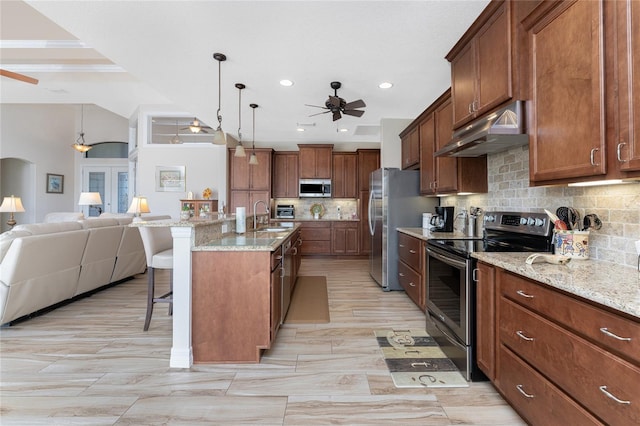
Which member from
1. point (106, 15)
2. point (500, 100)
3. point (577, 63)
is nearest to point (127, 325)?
point (106, 15)

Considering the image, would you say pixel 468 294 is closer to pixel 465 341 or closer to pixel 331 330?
pixel 465 341

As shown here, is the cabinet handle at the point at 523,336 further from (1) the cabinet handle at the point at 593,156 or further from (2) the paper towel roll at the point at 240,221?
(2) the paper towel roll at the point at 240,221

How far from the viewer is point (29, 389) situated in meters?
1.84

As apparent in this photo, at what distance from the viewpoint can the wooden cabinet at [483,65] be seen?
185 centimetres

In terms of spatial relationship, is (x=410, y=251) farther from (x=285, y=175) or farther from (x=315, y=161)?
(x=285, y=175)

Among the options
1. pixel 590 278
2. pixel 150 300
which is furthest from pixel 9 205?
pixel 590 278

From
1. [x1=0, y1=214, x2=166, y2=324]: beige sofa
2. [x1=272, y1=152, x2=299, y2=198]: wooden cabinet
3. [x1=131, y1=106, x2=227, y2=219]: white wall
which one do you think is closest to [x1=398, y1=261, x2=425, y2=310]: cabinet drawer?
[x1=272, y1=152, x2=299, y2=198]: wooden cabinet

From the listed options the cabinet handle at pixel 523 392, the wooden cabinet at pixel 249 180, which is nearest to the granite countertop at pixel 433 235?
the cabinet handle at pixel 523 392

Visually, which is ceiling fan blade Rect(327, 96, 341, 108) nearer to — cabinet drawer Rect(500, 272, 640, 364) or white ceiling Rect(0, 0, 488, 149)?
white ceiling Rect(0, 0, 488, 149)

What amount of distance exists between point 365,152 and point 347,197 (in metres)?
1.12

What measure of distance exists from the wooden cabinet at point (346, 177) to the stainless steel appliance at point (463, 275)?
13.3 feet

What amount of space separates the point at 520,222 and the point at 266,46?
8.76 feet

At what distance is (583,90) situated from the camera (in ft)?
4.49

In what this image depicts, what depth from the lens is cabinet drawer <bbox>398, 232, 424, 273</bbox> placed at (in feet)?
10.4
